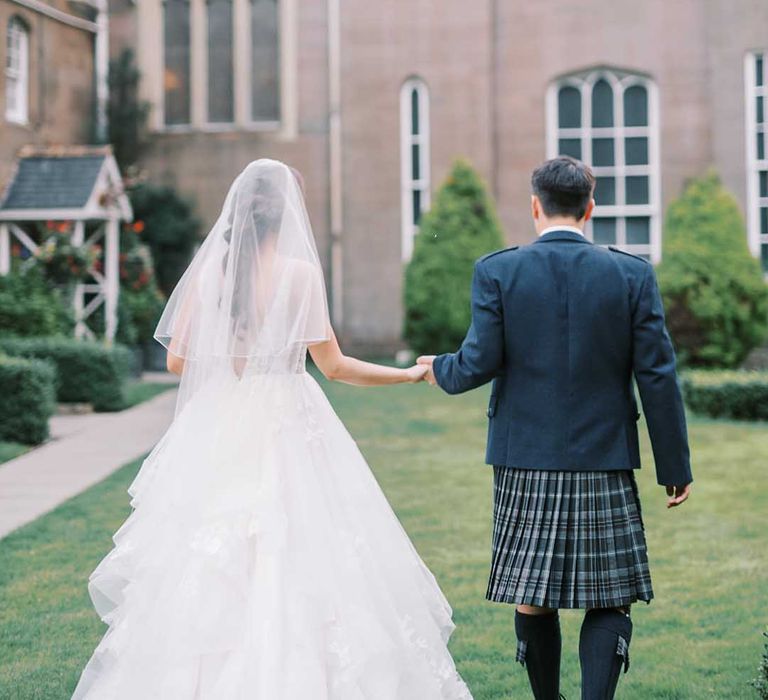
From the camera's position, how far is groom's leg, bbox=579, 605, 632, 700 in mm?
3775

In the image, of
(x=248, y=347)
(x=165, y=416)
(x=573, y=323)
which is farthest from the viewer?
(x=165, y=416)

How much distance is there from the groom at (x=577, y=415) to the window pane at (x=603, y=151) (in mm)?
18135

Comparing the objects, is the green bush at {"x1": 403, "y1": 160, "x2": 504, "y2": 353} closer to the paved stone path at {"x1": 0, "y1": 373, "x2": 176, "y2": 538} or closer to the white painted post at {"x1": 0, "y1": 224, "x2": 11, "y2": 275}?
the paved stone path at {"x1": 0, "y1": 373, "x2": 176, "y2": 538}

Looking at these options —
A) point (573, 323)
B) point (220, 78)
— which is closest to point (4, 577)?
point (573, 323)

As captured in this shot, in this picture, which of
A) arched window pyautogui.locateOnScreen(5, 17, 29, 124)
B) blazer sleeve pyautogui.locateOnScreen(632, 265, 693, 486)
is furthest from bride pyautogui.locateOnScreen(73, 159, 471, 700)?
arched window pyautogui.locateOnScreen(5, 17, 29, 124)

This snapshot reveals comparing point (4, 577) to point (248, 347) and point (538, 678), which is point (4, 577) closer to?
point (248, 347)

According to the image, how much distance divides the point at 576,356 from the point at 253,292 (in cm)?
118

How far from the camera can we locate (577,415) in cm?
Result: 379

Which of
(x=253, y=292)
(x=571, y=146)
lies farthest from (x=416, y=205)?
(x=253, y=292)

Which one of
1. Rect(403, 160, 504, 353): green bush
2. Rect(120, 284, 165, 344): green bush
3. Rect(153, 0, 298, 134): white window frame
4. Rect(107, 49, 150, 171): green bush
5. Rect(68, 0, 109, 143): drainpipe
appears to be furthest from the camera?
Rect(153, 0, 298, 134): white window frame

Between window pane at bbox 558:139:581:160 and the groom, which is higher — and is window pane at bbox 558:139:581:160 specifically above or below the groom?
above

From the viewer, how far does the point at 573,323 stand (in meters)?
3.80

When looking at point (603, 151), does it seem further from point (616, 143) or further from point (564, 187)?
point (564, 187)

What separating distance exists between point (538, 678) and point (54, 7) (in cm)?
1826
